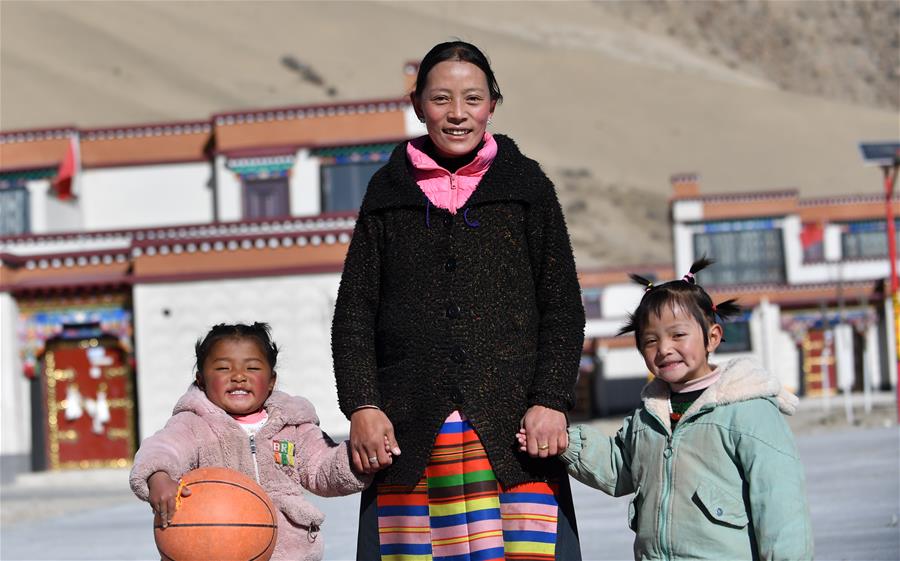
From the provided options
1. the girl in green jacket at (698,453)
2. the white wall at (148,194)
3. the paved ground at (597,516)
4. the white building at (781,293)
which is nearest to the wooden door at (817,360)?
the white building at (781,293)

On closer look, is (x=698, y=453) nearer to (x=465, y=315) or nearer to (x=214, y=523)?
(x=465, y=315)

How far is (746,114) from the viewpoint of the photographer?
297 ft

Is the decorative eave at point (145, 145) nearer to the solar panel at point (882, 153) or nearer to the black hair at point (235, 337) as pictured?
the solar panel at point (882, 153)

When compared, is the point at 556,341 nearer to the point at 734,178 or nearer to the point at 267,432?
the point at 267,432

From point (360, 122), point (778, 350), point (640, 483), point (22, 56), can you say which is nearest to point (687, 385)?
point (640, 483)

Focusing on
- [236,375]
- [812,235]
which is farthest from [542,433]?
[812,235]

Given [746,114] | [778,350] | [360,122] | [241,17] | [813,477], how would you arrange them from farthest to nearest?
[241,17], [746,114], [778,350], [360,122], [813,477]

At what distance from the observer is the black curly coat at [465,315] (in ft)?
13.7

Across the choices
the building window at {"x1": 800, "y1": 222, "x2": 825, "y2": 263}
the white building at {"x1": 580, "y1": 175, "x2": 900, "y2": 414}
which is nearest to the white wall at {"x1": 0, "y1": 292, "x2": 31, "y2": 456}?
the white building at {"x1": 580, "y1": 175, "x2": 900, "y2": 414}

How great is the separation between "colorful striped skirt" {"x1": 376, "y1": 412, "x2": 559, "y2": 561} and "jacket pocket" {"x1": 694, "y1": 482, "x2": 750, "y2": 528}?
→ 0.50 meters

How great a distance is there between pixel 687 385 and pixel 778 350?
31727 millimetres

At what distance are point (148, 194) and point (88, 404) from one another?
589 centimetres

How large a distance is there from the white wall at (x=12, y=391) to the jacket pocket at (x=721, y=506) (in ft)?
61.4

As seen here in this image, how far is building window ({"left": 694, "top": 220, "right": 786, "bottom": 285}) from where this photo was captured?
37156 mm
